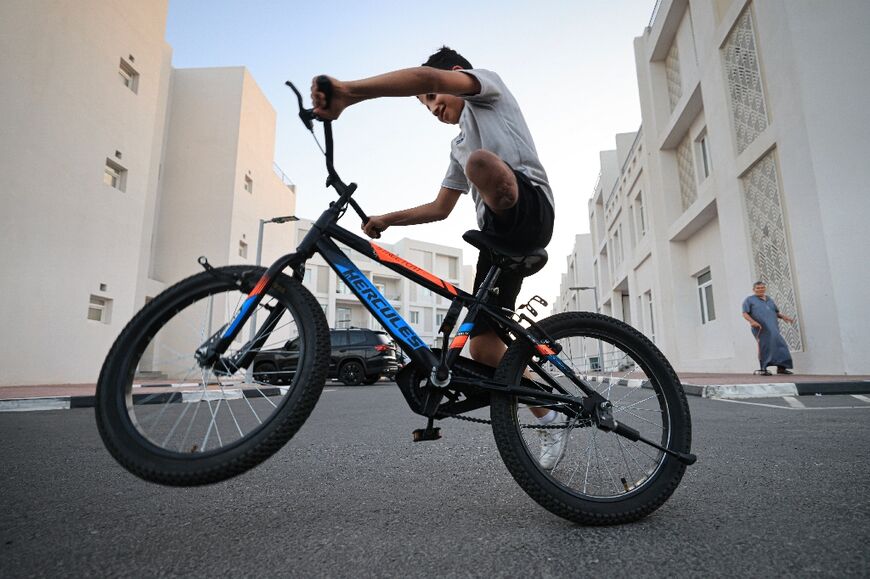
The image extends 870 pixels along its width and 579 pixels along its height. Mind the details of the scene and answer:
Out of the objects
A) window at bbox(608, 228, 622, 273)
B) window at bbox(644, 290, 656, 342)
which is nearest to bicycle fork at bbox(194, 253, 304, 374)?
window at bbox(644, 290, 656, 342)

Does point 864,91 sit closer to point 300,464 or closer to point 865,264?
point 865,264

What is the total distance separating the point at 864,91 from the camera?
9273 mm

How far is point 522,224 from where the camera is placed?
1928 mm

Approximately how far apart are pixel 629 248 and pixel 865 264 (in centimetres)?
1554

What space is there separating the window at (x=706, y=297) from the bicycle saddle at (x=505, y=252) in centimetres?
1521

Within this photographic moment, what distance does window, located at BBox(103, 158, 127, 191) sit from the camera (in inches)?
579

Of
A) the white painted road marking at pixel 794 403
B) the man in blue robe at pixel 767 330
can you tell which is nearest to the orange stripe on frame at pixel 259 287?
the white painted road marking at pixel 794 403

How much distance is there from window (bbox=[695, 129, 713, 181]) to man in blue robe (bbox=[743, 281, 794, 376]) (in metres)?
7.29

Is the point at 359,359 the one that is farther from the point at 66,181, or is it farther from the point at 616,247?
the point at 616,247

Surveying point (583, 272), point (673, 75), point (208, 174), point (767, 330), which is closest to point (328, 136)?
point (767, 330)

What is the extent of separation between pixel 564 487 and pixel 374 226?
4.59 feet

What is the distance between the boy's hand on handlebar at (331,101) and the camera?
1.73 m

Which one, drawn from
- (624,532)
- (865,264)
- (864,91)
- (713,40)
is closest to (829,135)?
(864,91)

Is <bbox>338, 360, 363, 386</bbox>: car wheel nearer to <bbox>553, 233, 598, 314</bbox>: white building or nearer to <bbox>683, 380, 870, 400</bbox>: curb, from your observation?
<bbox>683, 380, 870, 400</bbox>: curb
